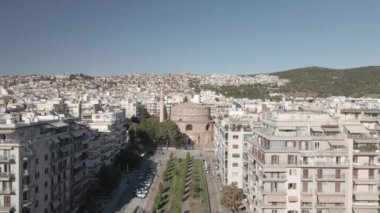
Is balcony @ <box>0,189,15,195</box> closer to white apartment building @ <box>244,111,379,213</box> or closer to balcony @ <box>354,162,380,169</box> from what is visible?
white apartment building @ <box>244,111,379,213</box>

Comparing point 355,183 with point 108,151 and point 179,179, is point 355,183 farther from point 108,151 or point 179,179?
point 108,151

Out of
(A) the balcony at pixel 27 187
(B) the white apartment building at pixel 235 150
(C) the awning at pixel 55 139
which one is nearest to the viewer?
(A) the balcony at pixel 27 187

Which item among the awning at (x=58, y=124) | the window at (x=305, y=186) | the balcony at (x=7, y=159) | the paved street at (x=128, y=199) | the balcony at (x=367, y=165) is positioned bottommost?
the paved street at (x=128, y=199)

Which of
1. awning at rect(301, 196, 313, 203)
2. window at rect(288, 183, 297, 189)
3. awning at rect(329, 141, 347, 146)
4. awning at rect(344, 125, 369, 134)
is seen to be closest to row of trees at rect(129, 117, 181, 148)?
window at rect(288, 183, 297, 189)

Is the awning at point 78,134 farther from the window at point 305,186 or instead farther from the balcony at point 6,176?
the window at point 305,186

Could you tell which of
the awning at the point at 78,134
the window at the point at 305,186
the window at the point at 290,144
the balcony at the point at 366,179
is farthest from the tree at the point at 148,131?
the balcony at the point at 366,179

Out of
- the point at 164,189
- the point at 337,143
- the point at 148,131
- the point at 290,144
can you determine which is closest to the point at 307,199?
the point at 290,144

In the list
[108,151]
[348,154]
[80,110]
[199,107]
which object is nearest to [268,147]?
[348,154]

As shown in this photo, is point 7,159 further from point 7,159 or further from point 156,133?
point 156,133
